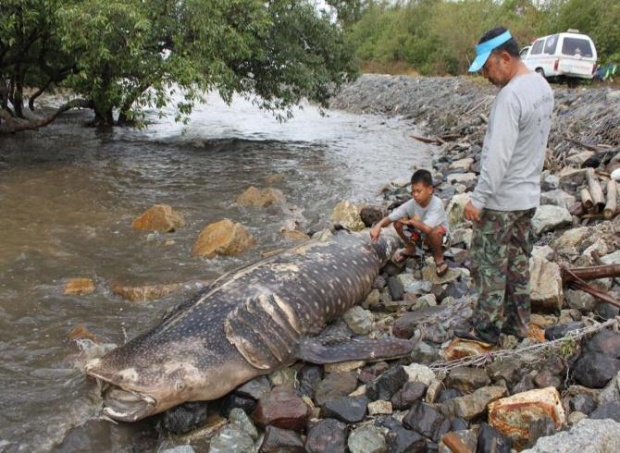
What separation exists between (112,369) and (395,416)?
203 cm

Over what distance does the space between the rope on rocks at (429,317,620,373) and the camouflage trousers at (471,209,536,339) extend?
1.01 ft

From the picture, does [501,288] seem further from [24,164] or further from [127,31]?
[24,164]

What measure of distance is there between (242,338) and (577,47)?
2159 cm

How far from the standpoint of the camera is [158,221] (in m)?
8.55

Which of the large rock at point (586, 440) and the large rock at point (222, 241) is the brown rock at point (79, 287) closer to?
the large rock at point (222, 241)

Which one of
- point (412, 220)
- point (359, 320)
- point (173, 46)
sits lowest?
point (359, 320)

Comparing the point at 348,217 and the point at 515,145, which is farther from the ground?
the point at 515,145

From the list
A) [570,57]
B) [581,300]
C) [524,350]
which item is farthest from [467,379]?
[570,57]

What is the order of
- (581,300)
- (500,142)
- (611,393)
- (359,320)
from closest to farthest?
(611,393), (500,142), (581,300), (359,320)

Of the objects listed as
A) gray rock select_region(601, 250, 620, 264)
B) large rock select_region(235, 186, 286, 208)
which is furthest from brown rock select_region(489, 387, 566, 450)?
large rock select_region(235, 186, 286, 208)

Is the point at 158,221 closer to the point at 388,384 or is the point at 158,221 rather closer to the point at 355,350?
the point at 355,350

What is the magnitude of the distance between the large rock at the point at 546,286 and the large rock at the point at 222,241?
3991 millimetres

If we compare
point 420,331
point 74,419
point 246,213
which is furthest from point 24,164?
point 420,331

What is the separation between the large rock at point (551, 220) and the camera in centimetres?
729
